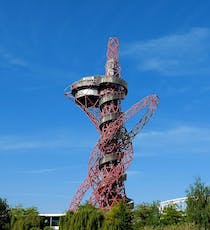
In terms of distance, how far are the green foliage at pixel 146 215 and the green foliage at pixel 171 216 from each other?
1.96ft

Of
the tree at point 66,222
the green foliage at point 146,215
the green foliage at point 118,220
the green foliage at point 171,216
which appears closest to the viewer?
the green foliage at point 118,220

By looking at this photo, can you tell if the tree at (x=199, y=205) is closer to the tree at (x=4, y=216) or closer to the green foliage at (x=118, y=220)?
the green foliage at (x=118, y=220)

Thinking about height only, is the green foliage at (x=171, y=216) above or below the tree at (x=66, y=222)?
above

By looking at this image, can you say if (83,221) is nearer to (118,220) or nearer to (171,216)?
(118,220)

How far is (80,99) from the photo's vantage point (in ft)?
162

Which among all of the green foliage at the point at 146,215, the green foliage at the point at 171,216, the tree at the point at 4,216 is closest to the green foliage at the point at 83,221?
the tree at the point at 4,216

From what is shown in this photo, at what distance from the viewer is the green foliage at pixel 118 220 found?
31.4 metres

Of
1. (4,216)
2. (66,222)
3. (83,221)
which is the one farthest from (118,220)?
(4,216)

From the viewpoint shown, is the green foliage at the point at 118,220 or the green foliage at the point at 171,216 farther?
the green foliage at the point at 171,216

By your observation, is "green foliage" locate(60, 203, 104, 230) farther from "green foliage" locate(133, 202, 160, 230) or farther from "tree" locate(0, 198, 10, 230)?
"green foliage" locate(133, 202, 160, 230)

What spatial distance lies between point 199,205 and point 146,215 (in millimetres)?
9034

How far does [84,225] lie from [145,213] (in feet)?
36.4

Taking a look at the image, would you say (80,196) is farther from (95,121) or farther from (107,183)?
(95,121)

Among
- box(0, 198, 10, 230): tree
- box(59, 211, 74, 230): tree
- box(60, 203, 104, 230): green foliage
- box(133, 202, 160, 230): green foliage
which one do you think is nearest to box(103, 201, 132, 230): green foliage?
box(60, 203, 104, 230): green foliage
